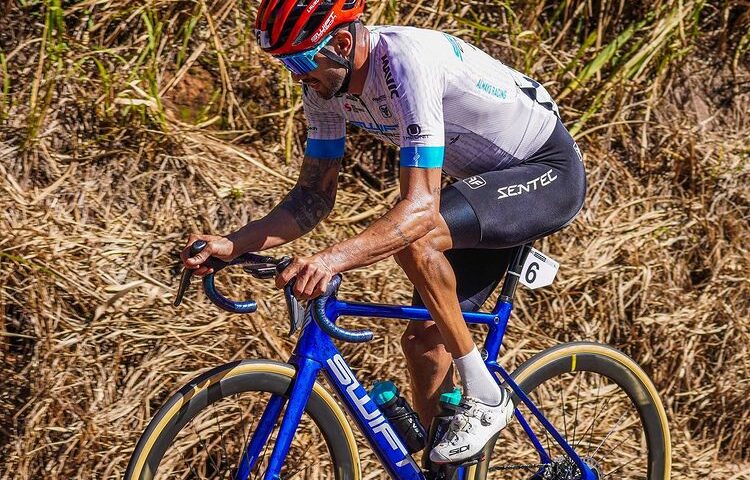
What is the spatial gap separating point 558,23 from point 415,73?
3549 mm

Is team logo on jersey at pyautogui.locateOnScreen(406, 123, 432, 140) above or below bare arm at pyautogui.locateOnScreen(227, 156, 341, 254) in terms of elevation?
above

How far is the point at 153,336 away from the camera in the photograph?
430 cm

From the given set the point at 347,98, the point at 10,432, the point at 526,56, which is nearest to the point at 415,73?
the point at 347,98

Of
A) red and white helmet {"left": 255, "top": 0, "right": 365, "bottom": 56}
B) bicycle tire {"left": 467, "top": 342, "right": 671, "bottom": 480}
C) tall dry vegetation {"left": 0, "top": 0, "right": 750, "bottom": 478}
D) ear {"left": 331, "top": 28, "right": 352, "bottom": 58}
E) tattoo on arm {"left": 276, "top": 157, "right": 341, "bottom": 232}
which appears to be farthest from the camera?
tall dry vegetation {"left": 0, "top": 0, "right": 750, "bottom": 478}

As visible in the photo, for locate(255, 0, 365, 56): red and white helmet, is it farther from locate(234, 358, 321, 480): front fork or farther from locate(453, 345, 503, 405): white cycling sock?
locate(453, 345, 503, 405): white cycling sock

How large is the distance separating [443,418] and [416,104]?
1.03m

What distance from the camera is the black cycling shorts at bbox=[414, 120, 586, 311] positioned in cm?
329

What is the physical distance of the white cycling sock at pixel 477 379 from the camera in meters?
3.30

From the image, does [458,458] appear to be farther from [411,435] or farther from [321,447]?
[321,447]

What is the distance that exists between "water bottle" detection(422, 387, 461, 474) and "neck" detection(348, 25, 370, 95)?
1.03 metres

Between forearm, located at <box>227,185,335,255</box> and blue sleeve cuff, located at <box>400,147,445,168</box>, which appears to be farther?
forearm, located at <box>227,185,335,255</box>

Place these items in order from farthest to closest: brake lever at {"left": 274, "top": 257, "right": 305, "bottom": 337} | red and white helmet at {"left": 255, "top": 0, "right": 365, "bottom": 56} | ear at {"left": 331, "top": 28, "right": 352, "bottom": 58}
A: ear at {"left": 331, "top": 28, "right": 352, "bottom": 58} → red and white helmet at {"left": 255, "top": 0, "right": 365, "bottom": 56} → brake lever at {"left": 274, "top": 257, "right": 305, "bottom": 337}

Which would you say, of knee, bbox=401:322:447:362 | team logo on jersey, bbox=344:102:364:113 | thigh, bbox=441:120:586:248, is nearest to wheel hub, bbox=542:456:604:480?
knee, bbox=401:322:447:362

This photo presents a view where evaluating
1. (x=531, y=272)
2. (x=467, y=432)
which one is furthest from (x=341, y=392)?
(x=531, y=272)
